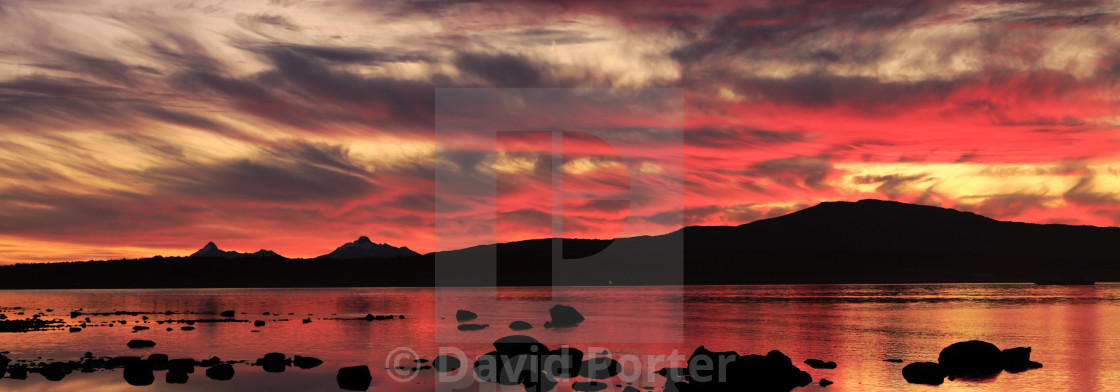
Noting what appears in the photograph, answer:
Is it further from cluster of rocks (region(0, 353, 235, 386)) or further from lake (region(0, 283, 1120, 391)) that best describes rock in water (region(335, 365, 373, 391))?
cluster of rocks (region(0, 353, 235, 386))

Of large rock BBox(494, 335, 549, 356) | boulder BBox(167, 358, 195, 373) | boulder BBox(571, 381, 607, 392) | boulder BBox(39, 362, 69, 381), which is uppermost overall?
large rock BBox(494, 335, 549, 356)

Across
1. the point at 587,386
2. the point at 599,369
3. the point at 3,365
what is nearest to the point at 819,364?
the point at 599,369

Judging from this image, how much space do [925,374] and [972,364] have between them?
5544 millimetres

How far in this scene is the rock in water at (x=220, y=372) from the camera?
4096cm

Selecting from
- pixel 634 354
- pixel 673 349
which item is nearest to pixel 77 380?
pixel 634 354

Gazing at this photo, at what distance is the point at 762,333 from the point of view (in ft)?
240

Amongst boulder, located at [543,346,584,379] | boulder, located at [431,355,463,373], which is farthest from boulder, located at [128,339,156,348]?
boulder, located at [543,346,584,379]

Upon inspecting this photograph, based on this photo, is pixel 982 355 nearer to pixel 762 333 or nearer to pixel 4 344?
pixel 762 333

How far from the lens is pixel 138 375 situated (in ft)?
131

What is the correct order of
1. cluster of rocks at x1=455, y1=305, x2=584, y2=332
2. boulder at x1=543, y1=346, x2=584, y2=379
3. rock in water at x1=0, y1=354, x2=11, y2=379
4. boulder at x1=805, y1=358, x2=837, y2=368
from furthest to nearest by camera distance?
1. cluster of rocks at x1=455, y1=305, x2=584, y2=332
2. boulder at x1=805, y1=358, x2=837, y2=368
3. rock in water at x1=0, y1=354, x2=11, y2=379
4. boulder at x1=543, y1=346, x2=584, y2=379

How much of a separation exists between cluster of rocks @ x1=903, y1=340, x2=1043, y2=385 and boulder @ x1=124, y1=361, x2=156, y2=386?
38329 millimetres

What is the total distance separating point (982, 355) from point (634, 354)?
20.3 metres

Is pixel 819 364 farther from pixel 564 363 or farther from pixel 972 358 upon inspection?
pixel 564 363

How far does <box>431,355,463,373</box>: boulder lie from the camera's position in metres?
43.8
